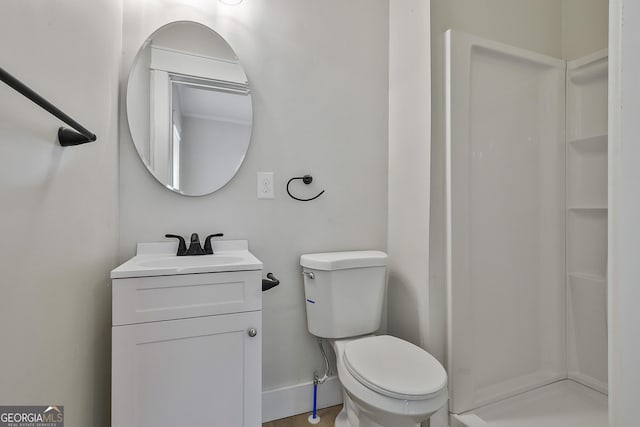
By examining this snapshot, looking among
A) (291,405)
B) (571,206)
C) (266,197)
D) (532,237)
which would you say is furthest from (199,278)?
(571,206)

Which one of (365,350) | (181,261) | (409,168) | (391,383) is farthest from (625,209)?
(181,261)

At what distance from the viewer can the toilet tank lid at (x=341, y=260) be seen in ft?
4.89

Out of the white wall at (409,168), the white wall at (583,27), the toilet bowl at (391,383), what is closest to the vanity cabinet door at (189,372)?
the toilet bowl at (391,383)

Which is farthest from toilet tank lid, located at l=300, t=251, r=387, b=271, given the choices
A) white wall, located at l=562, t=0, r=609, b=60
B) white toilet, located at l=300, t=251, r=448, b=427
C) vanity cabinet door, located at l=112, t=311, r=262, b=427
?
white wall, located at l=562, t=0, r=609, b=60

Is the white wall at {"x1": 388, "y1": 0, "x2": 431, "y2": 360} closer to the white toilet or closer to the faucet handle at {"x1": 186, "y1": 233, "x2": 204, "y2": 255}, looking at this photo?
the white toilet

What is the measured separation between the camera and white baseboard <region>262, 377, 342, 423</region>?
157 cm

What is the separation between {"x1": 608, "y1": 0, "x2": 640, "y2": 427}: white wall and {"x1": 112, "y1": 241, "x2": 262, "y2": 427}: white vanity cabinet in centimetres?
98

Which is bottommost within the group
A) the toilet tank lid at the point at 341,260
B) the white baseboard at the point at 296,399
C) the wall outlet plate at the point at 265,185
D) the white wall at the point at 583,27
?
the white baseboard at the point at 296,399

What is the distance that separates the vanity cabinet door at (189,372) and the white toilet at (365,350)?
388 millimetres

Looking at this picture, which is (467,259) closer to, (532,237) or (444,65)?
(532,237)

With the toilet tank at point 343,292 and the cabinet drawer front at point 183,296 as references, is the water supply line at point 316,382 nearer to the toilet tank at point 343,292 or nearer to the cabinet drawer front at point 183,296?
the toilet tank at point 343,292

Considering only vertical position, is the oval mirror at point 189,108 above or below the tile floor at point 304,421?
above

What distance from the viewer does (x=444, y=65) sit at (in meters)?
1.51

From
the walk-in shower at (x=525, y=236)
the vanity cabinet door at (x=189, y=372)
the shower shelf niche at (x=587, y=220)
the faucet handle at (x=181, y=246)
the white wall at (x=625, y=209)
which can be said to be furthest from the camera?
the shower shelf niche at (x=587, y=220)
